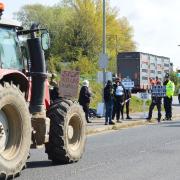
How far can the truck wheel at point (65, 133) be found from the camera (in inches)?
440

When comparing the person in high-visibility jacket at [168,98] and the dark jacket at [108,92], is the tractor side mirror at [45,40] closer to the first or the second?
the dark jacket at [108,92]

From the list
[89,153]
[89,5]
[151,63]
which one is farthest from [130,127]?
[89,5]

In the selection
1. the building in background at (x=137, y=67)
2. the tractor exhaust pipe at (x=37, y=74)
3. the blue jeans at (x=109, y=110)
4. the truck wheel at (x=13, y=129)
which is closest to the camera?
the truck wheel at (x=13, y=129)

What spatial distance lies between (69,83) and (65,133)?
7.87 metres

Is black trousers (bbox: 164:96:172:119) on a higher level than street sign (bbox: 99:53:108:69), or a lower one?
lower

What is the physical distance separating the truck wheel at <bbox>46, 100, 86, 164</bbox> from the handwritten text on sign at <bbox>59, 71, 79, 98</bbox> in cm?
700

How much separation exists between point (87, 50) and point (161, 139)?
156 feet

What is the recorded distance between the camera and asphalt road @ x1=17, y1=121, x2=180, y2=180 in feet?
33.0

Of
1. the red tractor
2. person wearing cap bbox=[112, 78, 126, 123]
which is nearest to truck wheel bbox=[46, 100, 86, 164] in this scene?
the red tractor

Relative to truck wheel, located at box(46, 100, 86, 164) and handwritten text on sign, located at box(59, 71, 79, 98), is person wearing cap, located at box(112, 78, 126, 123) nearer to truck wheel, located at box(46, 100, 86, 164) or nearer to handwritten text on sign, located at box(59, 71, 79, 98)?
handwritten text on sign, located at box(59, 71, 79, 98)

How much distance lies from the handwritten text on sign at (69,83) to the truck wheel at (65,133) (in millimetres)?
7003

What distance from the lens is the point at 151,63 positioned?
55.6 metres

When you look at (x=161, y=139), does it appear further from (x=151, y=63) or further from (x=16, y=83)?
(x=151, y=63)

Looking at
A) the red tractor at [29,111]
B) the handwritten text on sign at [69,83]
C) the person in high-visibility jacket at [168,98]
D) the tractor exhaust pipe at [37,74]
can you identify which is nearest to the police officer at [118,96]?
the person in high-visibility jacket at [168,98]
